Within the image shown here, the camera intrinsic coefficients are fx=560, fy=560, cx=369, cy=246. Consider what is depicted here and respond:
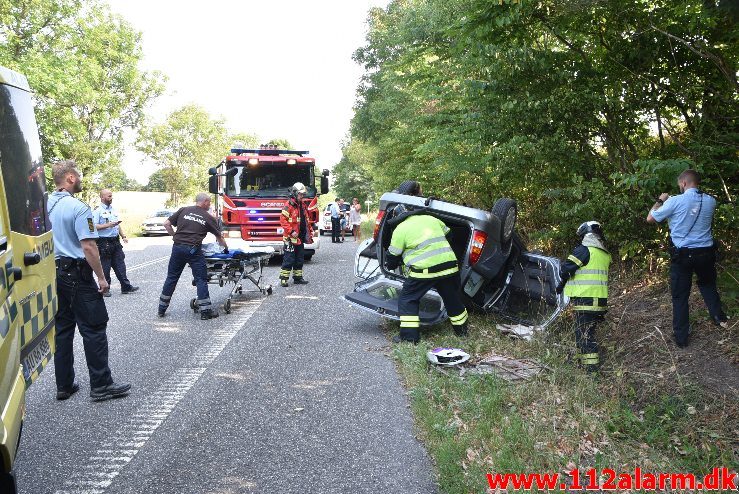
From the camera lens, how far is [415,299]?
19.8 ft

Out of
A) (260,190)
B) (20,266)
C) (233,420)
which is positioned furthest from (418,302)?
(260,190)

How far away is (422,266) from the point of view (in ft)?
19.3

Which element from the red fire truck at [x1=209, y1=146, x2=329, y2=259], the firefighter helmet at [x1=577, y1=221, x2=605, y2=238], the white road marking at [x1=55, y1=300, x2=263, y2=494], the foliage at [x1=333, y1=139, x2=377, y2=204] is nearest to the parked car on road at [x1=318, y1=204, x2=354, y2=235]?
the red fire truck at [x1=209, y1=146, x2=329, y2=259]

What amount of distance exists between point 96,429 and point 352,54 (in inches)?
1090

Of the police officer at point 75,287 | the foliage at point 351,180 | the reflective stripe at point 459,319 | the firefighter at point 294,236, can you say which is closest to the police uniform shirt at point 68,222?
the police officer at point 75,287

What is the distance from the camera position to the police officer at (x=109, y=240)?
8.98m

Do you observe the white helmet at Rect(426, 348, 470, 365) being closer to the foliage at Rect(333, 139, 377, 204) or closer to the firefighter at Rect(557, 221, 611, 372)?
the firefighter at Rect(557, 221, 611, 372)

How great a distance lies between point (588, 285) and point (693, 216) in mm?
1205

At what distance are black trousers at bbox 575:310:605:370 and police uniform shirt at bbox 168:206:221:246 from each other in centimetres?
480

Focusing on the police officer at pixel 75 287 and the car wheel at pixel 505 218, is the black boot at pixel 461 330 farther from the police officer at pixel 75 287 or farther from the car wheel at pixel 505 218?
the police officer at pixel 75 287

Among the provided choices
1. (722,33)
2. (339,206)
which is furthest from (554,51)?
(339,206)

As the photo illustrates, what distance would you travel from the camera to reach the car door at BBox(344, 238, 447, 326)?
6.46 metres

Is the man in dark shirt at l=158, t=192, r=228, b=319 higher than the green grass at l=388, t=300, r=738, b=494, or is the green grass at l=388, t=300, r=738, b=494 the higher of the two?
the man in dark shirt at l=158, t=192, r=228, b=319

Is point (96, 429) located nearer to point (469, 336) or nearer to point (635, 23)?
point (469, 336)
